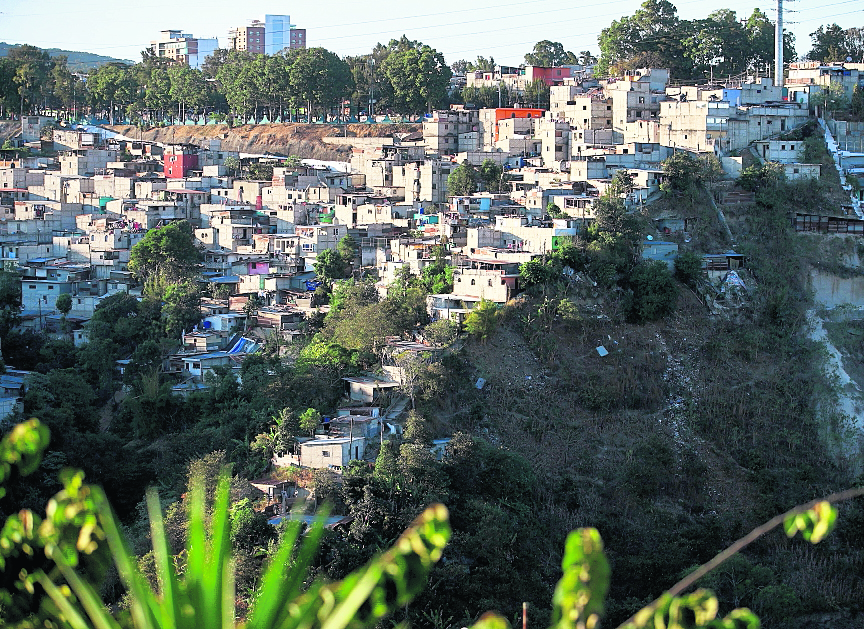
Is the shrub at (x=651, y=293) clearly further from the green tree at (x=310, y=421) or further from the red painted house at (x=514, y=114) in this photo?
the red painted house at (x=514, y=114)

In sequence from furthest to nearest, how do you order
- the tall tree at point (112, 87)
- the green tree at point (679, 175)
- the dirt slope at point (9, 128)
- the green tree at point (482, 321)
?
the tall tree at point (112, 87), the dirt slope at point (9, 128), the green tree at point (679, 175), the green tree at point (482, 321)

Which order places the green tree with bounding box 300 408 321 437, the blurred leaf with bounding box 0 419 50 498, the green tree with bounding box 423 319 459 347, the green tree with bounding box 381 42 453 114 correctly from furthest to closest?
the green tree with bounding box 381 42 453 114 < the green tree with bounding box 423 319 459 347 < the green tree with bounding box 300 408 321 437 < the blurred leaf with bounding box 0 419 50 498

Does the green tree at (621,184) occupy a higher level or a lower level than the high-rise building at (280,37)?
lower

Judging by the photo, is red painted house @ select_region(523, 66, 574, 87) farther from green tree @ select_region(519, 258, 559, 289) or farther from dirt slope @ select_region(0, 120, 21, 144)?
green tree @ select_region(519, 258, 559, 289)

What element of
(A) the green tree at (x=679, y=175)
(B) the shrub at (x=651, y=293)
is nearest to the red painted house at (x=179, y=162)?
(A) the green tree at (x=679, y=175)

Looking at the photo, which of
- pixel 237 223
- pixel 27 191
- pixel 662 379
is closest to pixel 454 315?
pixel 662 379

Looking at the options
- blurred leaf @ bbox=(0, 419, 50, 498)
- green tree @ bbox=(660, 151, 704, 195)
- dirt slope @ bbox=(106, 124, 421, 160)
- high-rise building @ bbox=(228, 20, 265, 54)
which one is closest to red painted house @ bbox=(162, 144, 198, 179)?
dirt slope @ bbox=(106, 124, 421, 160)

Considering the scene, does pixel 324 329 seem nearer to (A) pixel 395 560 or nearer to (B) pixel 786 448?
(B) pixel 786 448
